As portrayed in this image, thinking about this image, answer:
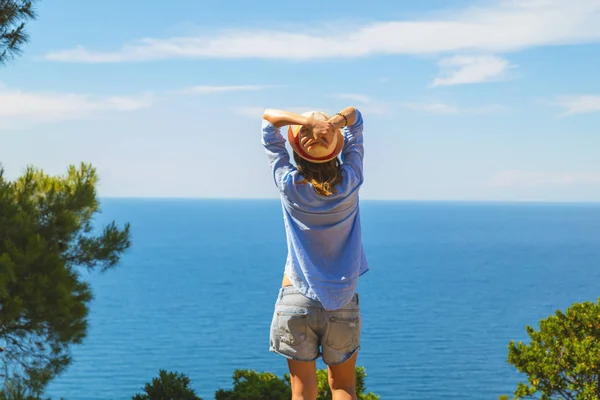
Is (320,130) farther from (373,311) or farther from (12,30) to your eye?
(373,311)

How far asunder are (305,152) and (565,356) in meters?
5.18

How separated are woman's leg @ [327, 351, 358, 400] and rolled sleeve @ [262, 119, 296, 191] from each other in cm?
92

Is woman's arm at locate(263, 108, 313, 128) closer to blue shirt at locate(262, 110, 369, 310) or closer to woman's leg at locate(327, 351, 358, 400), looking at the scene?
blue shirt at locate(262, 110, 369, 310)

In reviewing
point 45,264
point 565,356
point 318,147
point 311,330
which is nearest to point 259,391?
point 45,264

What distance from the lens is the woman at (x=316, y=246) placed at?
3.28 meters

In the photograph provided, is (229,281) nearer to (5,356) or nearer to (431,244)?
(431,244)

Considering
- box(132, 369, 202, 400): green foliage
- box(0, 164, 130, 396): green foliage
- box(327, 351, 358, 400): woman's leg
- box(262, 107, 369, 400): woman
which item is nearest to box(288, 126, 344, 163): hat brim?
box(262, 107, 369, 400): woman

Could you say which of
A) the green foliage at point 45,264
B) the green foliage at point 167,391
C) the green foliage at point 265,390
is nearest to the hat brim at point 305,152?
the green foliage at point 45,264

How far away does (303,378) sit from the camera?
3395 millimetres

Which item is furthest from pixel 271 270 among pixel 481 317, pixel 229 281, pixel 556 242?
pixel 556 242

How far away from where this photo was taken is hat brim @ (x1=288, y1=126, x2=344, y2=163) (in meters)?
3.32

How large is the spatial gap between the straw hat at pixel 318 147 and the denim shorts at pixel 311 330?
63cm

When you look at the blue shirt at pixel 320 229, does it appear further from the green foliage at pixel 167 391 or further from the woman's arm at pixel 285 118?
the green foliage at pixel 167 391

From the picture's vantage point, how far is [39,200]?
8000 millimetres
